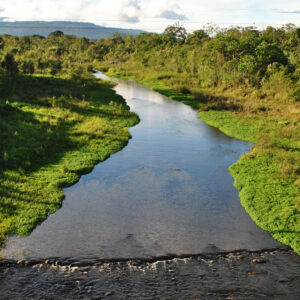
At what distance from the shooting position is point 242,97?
31.5m

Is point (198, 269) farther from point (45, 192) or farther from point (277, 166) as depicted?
point (277, 166)

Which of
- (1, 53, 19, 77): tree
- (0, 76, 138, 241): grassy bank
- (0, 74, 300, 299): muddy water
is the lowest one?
(0, 74, 300, 299): muddy water

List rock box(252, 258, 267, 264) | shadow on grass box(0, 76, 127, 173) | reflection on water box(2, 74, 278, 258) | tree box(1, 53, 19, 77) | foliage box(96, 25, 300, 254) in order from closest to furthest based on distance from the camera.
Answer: rock box(252, 258, 267, 264)
reflection on water box(2, 74, 278, 258)
foliage box(96, 25, 300, 254)
shadow on grass box(0, 76, 127, 173)
tree box(1, 53, 19, 77)

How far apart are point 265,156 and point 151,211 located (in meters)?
8.25

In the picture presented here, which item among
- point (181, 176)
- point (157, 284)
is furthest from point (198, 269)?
point (181, 176)

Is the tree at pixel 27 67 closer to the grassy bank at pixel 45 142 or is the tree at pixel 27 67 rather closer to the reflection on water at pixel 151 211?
the grassy bank at pixel 45 142

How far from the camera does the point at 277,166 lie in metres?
15.6

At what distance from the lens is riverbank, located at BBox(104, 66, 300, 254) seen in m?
11.5

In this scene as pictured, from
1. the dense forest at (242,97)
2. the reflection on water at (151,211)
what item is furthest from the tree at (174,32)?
the reflection on water at (151,211)

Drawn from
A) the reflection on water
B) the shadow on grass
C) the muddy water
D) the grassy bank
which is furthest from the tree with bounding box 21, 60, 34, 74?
the muddy water

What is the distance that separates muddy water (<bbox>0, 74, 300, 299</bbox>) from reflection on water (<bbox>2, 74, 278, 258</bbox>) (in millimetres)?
36

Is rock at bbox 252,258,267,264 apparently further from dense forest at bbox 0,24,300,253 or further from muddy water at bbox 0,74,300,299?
dense forest at bbox 0,24,300,253

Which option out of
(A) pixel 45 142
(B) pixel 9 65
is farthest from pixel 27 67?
(A) pixel 45 142

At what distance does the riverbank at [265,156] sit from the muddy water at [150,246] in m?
0.62
